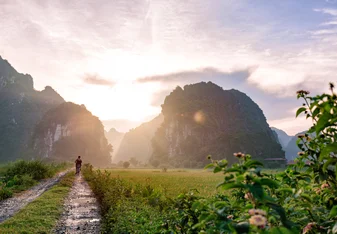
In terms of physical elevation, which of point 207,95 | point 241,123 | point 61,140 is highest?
point 207,95

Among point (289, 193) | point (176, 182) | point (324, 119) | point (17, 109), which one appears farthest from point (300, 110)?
point (17, 109)

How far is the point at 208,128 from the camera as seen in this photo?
529 ft

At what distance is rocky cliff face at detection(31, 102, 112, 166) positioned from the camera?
151 meters

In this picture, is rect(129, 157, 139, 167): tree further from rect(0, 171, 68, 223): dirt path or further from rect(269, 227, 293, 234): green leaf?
rect(269, 227, 293, 234): green leaf

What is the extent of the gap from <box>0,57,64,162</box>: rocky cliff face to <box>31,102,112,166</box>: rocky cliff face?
590 inches

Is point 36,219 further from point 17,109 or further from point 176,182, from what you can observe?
point 17,109

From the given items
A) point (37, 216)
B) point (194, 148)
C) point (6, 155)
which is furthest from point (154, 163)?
point (37, 216)

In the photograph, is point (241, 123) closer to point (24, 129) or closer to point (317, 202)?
point (24, 129)

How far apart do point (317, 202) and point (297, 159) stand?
369 millimetres

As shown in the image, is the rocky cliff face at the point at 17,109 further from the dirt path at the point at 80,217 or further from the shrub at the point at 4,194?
the dirt path at the point at 80,217

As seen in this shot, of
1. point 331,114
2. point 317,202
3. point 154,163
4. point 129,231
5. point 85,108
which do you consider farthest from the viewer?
point 85,108

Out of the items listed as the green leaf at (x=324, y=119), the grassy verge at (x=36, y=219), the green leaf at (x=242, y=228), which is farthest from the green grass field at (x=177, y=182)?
the grassy verge at (x=36, y=219)

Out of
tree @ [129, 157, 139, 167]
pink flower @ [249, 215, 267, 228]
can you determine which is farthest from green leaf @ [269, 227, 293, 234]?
tree @ [129, 157, 139, 167]

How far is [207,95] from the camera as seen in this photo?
17938 cm
